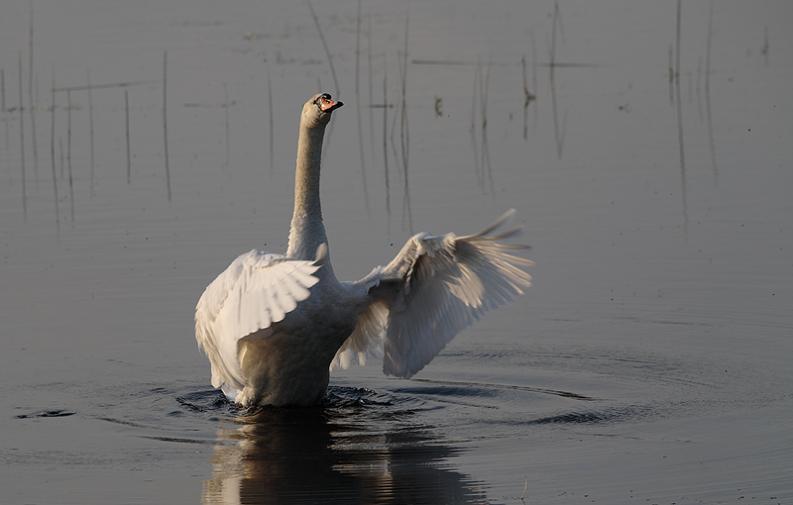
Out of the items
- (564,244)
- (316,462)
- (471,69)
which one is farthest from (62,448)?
(471,69)

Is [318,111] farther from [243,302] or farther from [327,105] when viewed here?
[243,302]

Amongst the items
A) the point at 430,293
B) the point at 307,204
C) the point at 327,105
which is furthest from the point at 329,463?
the point at 327,105

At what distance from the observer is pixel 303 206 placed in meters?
10.4

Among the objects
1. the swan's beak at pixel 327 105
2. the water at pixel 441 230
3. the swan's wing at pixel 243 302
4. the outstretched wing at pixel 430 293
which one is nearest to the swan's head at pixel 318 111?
the swan's beak at pixel 327 105

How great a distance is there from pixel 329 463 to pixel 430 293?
181 cm

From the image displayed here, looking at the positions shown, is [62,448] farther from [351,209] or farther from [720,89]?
[720,89]

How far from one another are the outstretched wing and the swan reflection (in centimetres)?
65

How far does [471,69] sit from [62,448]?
11246mm

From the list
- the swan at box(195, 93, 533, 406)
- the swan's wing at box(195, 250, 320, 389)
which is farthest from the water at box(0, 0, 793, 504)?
the swan's wing at box(195, 250, 320, 389)

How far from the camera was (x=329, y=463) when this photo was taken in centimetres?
907

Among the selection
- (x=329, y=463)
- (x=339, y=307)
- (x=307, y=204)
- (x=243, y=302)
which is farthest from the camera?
(x=307, y=204)

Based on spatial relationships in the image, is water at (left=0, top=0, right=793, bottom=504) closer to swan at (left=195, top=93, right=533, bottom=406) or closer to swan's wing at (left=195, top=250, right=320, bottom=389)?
swan at (left=195, top=93, right=533, bottom=406)

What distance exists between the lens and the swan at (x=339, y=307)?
386 inches

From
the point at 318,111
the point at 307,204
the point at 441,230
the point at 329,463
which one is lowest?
the point at 329,463
